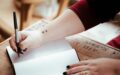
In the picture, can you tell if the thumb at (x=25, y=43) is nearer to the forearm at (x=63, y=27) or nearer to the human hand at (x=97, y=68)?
the forearm at (x=63, y=27)

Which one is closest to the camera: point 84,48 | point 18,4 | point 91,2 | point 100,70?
point 100,70

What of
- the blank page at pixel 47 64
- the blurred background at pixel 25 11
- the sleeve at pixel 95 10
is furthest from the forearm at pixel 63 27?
the blurred background at pixel 25 11

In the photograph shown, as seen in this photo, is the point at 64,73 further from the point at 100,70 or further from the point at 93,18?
the point at 93,18

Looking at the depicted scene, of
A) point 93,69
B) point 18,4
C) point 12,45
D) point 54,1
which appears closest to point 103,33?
point 93,69

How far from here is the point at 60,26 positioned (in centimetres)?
82

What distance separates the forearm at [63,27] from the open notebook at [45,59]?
2.7 inches

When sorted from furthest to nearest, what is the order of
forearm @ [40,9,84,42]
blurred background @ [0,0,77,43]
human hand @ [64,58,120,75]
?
blurred background @ [0,0,77,43] → forearm @ [40,9,84,42] → human hand @ [64,58,120,75]

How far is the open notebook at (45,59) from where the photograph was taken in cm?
63

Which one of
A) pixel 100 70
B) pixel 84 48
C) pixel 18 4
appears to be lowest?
pixel 100 70

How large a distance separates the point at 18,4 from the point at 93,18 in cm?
91

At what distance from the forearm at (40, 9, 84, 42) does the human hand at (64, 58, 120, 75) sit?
0.19m

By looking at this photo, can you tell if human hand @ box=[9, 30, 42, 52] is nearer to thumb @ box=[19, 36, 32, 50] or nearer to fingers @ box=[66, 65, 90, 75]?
thumb @ box=[19, 36, 32, 50]

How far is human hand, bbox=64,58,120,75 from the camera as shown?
62 cm

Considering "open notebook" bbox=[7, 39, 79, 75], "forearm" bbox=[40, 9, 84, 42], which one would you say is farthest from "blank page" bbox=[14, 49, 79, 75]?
"forearm" bbox=[40, 9, 84, 42]
